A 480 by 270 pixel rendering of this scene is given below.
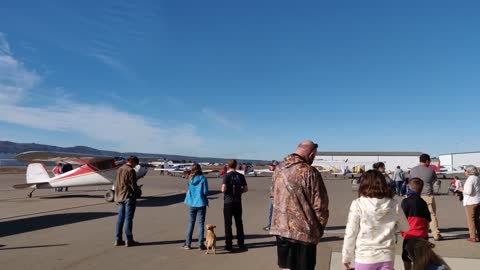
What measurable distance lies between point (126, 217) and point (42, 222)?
4594 millimetres

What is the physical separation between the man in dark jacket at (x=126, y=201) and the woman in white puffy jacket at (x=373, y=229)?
203 inches

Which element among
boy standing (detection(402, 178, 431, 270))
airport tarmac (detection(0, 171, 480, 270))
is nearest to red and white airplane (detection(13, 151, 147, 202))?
airport tarmac (detection(0, 171, 480, 270))

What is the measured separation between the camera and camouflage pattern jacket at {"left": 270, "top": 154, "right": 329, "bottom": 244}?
3.59 meters

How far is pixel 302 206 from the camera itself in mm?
3619

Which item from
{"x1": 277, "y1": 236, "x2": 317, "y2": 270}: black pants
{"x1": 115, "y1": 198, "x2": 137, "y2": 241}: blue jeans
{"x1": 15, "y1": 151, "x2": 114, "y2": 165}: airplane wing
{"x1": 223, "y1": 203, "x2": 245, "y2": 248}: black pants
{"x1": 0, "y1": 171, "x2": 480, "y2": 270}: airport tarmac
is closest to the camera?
{"x1": 277, "y1": 236, "x2": 317, "y2": 270}: black pants

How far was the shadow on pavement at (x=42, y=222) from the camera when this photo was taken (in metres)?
9.67

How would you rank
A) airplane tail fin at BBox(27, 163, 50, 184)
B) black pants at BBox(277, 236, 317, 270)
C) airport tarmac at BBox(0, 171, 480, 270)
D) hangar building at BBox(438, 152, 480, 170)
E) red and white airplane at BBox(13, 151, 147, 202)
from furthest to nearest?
hangar building at BBox(438, 152, 480, 170), airplane tail fin at BBox(27, 163, 50, 184), red and white airplane at BBox(13, 151, 147, 202), airport tarmac at BBox(0, 171, 480, 270), black pants at BBox(277, 236, 317, 270)

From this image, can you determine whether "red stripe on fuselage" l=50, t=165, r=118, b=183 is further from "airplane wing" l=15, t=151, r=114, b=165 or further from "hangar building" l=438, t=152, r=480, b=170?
"hangar building" l=438, t=152, r=480, b=170

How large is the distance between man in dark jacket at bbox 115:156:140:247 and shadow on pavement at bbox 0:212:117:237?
331 centimetres

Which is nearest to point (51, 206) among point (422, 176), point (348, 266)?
point (422, 176)

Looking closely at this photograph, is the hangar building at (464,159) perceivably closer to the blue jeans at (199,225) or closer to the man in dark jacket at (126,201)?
the blue jeans at (199,225)

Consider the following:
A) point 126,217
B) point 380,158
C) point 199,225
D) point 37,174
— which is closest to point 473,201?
point 199,225

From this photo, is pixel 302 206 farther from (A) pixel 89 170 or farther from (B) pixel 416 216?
(A) pixel 89 170

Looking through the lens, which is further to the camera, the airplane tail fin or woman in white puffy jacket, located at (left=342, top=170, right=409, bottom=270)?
the airplane tail fin
